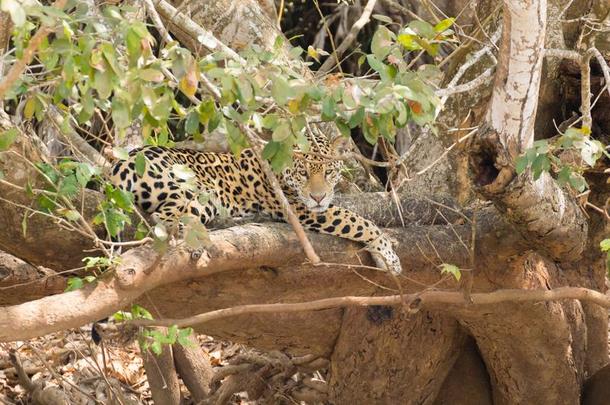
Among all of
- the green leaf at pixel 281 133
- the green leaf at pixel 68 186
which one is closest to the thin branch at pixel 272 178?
the green leaf at pixel 281 133

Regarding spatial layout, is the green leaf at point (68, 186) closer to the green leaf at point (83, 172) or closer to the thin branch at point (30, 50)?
the green leaf at point (83, 172)

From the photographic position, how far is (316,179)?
641 cm

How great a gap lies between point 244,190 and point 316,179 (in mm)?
516

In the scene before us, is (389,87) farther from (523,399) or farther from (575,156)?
(523,399)

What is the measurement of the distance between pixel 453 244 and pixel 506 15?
1.71 metres

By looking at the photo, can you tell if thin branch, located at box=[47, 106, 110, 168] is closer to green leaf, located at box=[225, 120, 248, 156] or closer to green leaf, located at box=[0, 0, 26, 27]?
green leaf, located at box=[225, 120, 248, 156]

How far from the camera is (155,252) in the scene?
459 centimetres

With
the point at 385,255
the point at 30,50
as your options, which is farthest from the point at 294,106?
the point at 385,255

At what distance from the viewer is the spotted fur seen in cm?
581

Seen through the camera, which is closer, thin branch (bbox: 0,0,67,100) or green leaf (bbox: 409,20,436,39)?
thin branch (bbox: 0,0,67,100)

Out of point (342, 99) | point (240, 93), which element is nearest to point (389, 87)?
point (342, 99)

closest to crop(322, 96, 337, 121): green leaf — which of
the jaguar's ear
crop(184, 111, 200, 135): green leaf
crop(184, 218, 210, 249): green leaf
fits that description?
crop(184, 111, 200, 135): green leaf

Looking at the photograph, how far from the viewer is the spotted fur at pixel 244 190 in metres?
5.81

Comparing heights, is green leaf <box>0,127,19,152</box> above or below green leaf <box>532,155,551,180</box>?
above
